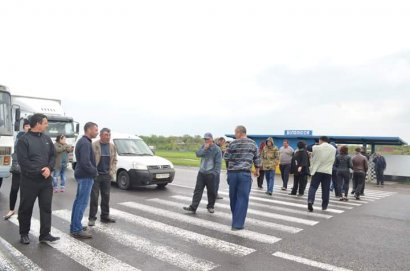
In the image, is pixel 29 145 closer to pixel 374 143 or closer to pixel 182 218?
pixel 182 218

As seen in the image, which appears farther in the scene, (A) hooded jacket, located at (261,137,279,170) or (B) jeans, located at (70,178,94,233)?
(A) hooded jacket, located at (261,137,279,170)

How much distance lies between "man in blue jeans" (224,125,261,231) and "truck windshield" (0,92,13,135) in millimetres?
6466

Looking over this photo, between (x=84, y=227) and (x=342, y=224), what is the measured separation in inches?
209

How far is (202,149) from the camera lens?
26.7 ft

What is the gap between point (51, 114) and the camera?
59.5ft

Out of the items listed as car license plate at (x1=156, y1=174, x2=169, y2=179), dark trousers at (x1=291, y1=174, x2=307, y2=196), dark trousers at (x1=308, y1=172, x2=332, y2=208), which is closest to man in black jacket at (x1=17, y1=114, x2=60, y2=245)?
car license plate at (x1=156, y1=174, x2=169, y2=179)

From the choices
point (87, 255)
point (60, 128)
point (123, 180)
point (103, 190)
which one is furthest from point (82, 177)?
point (60, 128)

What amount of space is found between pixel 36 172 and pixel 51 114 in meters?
14.2

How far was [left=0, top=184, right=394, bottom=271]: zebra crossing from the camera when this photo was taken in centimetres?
469

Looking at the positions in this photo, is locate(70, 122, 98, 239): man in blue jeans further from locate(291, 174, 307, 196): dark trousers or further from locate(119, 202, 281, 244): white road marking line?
locate(291, 174, 307, 196): dark trousers

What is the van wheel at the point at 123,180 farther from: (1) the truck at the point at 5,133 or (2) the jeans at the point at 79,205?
(2) the jeans at the point at 79,205

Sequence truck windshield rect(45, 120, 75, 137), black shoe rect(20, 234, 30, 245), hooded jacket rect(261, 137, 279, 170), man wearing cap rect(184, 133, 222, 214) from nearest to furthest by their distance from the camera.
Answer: black shoe rect(20, 234, 30, 245) < man wearing cap rect(184, 133, 222, 214) < hooded jacket rect(261, 137, 279, 170) < truck windshield rect(45, 120, 75, 137)

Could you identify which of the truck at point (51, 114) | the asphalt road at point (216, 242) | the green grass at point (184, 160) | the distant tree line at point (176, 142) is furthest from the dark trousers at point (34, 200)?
the distant tree line at point (176, 142)

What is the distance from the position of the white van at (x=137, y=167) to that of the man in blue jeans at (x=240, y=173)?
15.7ft
